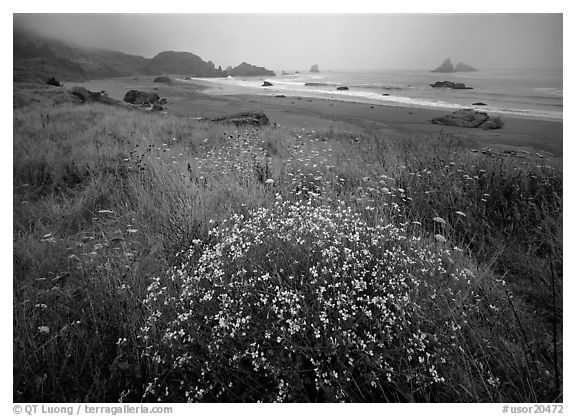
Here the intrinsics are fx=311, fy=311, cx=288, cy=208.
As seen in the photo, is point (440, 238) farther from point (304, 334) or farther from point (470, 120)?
point (470, 120)

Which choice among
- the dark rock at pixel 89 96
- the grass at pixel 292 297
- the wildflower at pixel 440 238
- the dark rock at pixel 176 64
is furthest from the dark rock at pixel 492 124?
the dark rock at pixel 89 96

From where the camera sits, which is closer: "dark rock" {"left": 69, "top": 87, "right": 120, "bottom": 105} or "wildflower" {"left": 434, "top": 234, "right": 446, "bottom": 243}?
"wildflower" {"left": 434, "top": 234, "right": 446, "bottom": 243}

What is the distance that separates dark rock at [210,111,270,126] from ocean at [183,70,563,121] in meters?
0.77

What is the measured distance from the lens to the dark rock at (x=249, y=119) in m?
8.34

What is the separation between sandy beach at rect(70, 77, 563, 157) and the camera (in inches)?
193

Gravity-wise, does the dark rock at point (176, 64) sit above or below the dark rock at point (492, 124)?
above

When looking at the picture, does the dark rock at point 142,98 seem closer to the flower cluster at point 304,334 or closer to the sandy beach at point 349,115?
the sandy beach at point 349,115

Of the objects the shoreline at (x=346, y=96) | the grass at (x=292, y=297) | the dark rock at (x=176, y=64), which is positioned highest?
the dark rock at (x=176, y=64)

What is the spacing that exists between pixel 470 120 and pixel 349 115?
3.02m

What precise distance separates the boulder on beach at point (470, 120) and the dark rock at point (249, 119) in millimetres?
4264

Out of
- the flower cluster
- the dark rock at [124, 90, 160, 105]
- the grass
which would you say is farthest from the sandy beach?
the flower cluster

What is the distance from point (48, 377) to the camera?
1730mm

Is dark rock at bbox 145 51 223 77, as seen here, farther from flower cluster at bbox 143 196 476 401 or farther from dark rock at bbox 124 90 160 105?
dark rock at bbox 124 90 160 105
